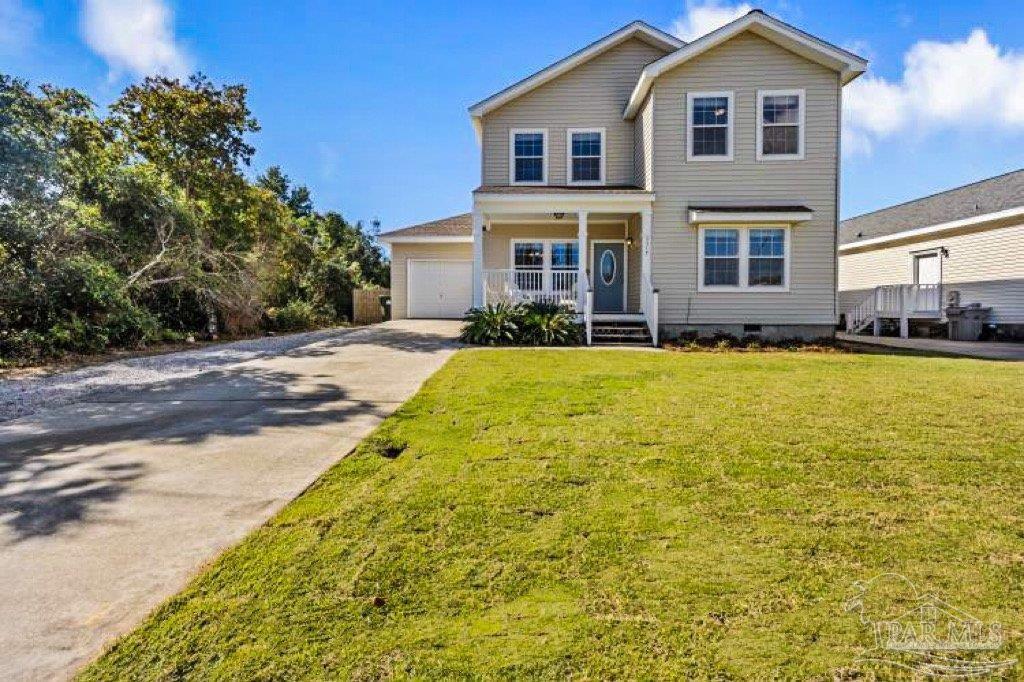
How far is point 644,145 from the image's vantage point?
15.0 meters

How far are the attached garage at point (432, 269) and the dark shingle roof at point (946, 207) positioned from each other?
52.9 feet

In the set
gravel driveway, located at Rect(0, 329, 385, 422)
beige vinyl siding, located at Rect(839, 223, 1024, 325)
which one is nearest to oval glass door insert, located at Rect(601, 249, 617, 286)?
gravel driveway, located at Rect(0, 329, 385, 422)

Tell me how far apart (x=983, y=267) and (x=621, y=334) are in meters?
Answer: 12.5

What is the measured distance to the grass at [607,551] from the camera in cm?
204

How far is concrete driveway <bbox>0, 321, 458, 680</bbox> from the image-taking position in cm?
231

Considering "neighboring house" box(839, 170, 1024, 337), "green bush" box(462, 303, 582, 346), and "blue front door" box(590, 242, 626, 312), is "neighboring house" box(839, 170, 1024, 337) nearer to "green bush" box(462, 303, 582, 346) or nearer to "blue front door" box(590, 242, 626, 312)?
"blue front door" box(590, 242, 626, 312)

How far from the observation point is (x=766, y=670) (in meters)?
1.95

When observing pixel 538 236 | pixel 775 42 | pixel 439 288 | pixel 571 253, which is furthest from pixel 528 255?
pixel 775 42

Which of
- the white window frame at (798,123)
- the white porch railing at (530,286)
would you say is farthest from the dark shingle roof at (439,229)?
the white window frame at (798,123)

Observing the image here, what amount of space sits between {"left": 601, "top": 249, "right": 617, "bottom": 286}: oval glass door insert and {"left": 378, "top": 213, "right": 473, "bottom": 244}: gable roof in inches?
220

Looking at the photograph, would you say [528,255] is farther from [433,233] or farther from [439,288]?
[439,288]

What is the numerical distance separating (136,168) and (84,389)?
857 cm

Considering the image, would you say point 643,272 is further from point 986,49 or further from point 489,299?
point 986,49

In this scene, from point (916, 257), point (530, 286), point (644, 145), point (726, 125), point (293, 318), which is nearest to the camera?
point (726, 125)
